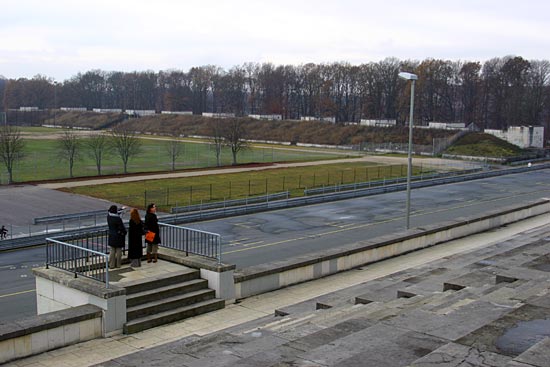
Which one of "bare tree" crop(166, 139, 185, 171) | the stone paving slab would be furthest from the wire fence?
the stone paving slab

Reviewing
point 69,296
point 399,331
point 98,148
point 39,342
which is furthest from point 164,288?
point 98,148

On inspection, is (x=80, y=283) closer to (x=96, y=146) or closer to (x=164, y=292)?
(x=164, y=292)

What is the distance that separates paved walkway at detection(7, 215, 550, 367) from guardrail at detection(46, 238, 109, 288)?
1.65 m

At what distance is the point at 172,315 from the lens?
11914 millimetres

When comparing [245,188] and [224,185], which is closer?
A: [245,188]

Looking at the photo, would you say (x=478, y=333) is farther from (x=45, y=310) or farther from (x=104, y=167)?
(x=104, y=167)

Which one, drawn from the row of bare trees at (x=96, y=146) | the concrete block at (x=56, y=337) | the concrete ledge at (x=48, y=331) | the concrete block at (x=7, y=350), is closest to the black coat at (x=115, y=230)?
the concrete ledge at (x=48, y=331)

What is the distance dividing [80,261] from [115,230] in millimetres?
994

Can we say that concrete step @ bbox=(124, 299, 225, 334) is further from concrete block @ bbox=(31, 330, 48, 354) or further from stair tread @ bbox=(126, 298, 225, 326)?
concrete block @ bbox=(31, 330, 48, 354)

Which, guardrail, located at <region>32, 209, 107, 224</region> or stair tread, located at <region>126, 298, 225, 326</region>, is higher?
stair tread, located at <region>126, 298, 225, 326</region>

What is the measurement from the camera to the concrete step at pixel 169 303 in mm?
11570

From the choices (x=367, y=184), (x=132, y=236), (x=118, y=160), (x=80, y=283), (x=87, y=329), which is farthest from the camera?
(x=118, y=160)

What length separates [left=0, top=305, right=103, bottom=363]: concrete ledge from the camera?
9797 millimetres

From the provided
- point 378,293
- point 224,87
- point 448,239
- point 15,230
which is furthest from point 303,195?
point 224,87
